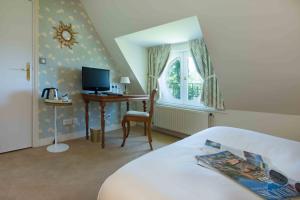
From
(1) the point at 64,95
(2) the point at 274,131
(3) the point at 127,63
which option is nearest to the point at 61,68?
(1) the point at 64,95

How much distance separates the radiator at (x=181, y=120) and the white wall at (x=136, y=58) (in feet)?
2.39

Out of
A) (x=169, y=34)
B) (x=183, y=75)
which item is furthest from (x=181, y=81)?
(x=169, y=34)

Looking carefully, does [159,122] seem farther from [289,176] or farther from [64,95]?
[289,176]

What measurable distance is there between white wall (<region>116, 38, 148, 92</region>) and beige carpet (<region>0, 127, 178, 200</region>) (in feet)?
4.84

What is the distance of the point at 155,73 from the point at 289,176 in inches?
125

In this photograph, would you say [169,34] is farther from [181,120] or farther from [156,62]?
[181,120]

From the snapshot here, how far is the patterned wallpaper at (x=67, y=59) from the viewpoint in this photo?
293cm

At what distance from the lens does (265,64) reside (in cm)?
214

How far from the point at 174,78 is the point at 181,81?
0.68ft

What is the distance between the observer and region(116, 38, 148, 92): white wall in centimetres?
364

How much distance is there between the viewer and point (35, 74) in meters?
2.83

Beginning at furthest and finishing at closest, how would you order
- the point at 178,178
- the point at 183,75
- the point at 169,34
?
the point at 183,75, the point at 169,34, the point at 178,178

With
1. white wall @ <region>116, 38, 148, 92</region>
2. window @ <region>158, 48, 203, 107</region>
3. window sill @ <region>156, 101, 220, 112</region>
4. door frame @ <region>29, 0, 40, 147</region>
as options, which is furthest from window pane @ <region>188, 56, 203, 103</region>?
door frame @ <region>29, 0, 40, 147</region>

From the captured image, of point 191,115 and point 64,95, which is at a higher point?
point 64,95
